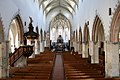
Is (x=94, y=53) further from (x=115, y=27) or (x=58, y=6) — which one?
(x=58, y=6)

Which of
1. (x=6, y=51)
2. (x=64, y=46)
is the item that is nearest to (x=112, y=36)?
(x=6, y=51)

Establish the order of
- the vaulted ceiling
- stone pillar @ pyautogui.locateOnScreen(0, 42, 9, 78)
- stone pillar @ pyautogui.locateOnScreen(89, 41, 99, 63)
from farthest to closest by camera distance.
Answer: the vaulted ceiling → stone pillar @ pyautogui.locateOnScreen(89, 41, 99, 63) → stone pillar @ pyautogui.locateOnScreen(0, 42, 9, 78)

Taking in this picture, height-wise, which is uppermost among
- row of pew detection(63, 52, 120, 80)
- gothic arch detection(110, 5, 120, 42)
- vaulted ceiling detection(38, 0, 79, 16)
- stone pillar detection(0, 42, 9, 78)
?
vaulted ceiling detection(38, 0, 79, 16)

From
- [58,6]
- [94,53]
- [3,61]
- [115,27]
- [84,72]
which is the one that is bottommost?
[84,72]

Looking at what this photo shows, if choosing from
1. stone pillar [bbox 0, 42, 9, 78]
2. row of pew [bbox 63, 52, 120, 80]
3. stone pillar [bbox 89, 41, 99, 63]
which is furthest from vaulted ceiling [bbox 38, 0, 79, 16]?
stone pillar [bbox 0, 42, 9, 78]

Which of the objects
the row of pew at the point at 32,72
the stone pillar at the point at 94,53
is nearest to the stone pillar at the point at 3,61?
the row of pew at the point at 32,72

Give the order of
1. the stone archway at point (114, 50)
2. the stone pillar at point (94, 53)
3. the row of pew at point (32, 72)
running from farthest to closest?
the stone pillar at point (94, 53) → the stone archway at point (114, 50) → the row of pew at point (32, 72)

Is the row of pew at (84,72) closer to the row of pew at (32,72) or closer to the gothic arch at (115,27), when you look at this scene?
the row of pew at (32,72)

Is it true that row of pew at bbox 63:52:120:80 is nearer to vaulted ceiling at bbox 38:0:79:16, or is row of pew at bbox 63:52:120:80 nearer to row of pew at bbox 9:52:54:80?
row of pew at bbox 9:52:54:80

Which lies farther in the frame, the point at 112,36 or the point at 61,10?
the point at 61,10

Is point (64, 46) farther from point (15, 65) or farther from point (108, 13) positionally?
point (108, 13)

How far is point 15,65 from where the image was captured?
18.2 metres

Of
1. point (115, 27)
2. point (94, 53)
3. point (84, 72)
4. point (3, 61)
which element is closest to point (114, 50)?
point (115, 27)

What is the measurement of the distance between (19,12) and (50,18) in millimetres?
24475
